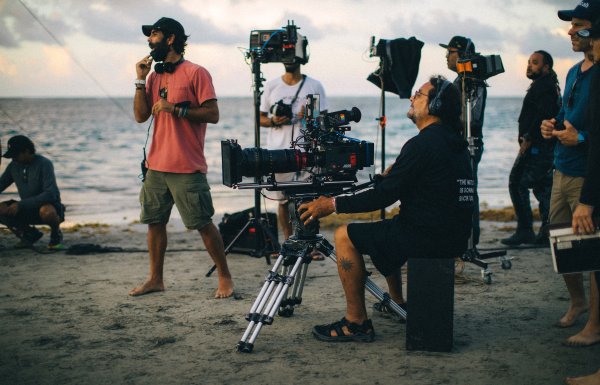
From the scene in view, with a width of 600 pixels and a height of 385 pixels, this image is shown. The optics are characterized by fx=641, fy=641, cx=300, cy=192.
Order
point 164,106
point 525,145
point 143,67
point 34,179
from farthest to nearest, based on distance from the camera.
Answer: point 34,179
point 525,145
point 143,67
point 164,106

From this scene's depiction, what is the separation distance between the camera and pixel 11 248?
6.81 m

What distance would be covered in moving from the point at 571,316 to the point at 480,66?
2214mm

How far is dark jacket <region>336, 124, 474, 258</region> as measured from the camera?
3.68m

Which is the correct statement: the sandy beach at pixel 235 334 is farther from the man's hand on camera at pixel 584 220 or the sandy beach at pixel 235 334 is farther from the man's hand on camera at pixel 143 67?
the man's hand on camera at pixel 143 67

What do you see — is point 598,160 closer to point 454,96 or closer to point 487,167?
point 454,96

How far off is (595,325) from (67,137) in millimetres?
33465

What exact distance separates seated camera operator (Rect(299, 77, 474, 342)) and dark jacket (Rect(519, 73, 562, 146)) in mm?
3292

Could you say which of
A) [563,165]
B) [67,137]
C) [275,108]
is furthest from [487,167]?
[67,137]

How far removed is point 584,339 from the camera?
3.79 m

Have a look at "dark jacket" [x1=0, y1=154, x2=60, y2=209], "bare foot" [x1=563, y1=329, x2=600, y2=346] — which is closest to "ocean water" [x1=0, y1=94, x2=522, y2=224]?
"dark jacket" [x1=0, y1=154, x2=60, y2=209]

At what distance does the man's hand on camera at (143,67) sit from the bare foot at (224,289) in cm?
169

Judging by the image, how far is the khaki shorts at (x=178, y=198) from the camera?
4926 millimetres

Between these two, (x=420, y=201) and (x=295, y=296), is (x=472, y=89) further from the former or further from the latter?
(x=295, y=296)

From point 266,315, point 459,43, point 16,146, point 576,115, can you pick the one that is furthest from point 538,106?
point 16,146
